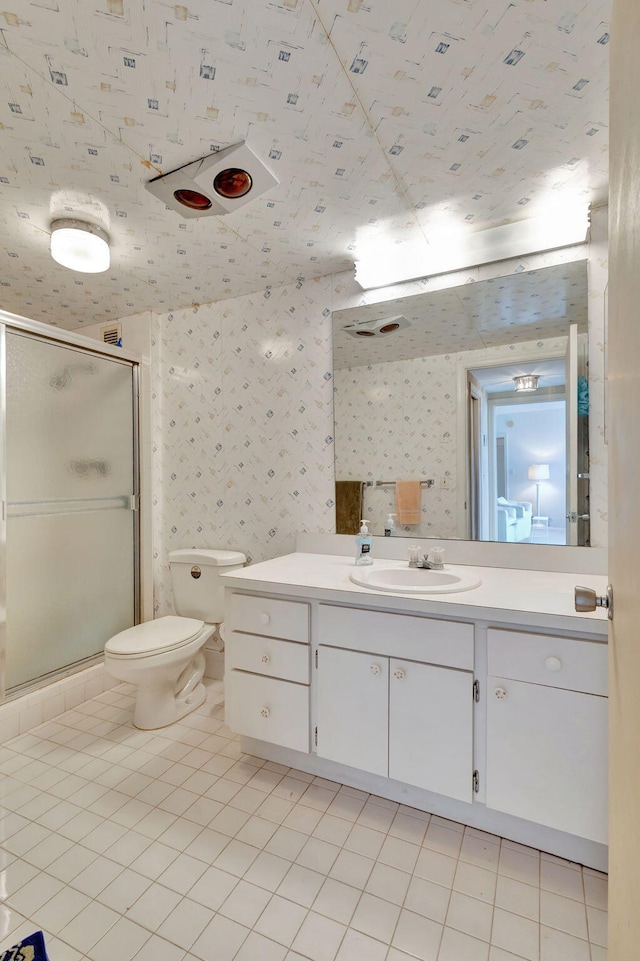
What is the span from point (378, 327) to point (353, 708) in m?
1.60

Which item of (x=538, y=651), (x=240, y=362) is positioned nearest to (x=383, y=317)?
(x=240, y=362)

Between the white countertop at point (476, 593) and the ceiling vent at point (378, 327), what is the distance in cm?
106

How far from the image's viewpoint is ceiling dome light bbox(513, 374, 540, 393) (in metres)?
1.71

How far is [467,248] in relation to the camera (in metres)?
1.85

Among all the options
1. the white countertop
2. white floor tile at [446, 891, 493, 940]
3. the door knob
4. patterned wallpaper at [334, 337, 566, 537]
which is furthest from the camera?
patterned wallpaper at [334, 337, 566, 537]

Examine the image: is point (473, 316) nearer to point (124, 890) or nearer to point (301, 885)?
point (301, 885)

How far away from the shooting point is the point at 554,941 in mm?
1089

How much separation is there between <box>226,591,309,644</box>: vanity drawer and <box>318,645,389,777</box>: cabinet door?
0.39 ft

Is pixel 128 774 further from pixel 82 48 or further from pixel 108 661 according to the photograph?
pixel 82 48

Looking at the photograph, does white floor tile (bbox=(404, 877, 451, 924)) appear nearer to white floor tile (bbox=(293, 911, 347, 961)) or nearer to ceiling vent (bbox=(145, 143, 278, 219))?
white floor tile (bbox=(293, 911, 347, 961))

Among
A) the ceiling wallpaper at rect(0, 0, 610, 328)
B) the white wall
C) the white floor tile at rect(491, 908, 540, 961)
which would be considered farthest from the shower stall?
the white floor tile at rect(491, 908, 540, 961)

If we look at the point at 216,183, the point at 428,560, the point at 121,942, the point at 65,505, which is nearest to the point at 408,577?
the point at 428,560

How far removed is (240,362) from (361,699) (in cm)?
176

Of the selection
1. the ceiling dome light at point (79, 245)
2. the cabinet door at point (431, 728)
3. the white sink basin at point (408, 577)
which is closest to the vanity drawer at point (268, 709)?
the cabinet door at point (431, 728)
